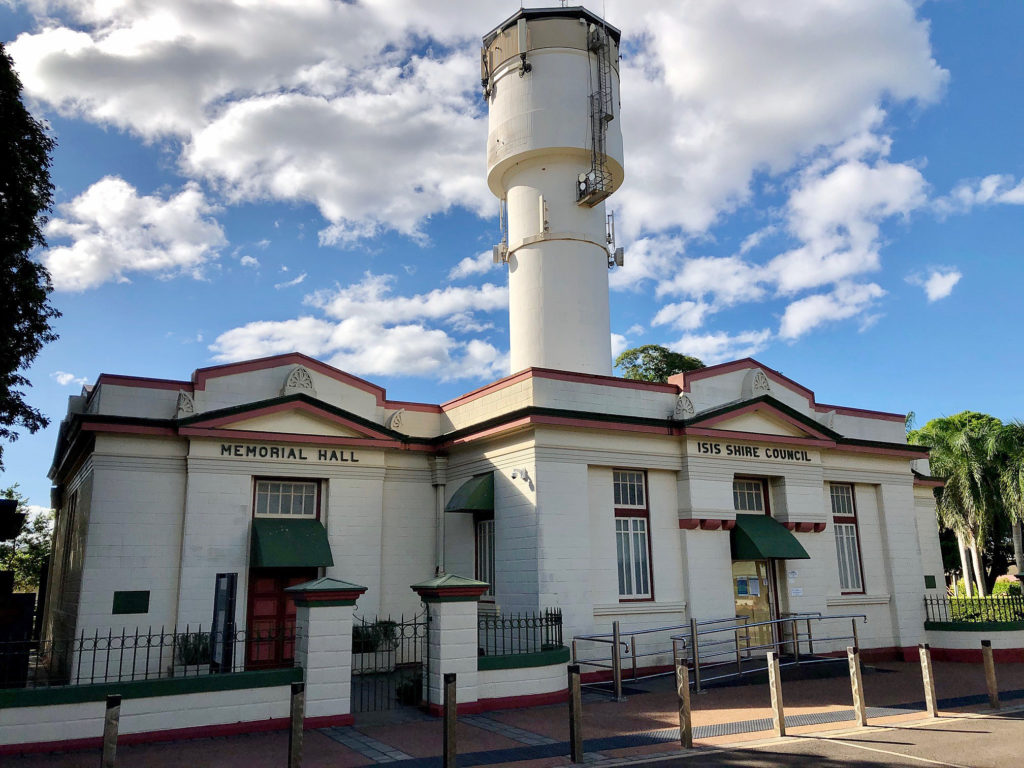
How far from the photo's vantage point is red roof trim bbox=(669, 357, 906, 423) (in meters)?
18.6

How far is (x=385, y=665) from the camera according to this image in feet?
58.3

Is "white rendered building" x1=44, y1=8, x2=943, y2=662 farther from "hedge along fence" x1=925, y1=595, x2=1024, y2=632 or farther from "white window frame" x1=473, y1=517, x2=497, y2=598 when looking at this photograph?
"hedge along fence" x1=925, y1=595, x2=1024, y2=632

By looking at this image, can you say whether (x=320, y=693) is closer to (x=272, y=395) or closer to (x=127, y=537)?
(x=127, y=537)

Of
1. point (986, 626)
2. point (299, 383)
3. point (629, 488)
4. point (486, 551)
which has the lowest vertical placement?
point (986, 626)

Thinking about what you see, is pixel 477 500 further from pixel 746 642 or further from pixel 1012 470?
pixel 1012 470

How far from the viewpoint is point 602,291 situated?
2272 cm

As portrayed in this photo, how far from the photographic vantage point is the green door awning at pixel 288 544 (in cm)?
1647

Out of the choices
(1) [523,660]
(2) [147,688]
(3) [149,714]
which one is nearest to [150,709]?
(3) [149,714]

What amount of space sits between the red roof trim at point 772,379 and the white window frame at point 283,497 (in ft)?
28.9

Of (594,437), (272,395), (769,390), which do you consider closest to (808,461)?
(769,390)

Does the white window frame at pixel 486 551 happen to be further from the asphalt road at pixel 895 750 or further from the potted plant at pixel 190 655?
the asphalt road at pixel 895 750

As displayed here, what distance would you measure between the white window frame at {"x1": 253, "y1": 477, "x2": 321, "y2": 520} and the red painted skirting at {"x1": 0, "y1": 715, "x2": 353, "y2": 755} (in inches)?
257

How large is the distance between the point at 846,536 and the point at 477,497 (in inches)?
411

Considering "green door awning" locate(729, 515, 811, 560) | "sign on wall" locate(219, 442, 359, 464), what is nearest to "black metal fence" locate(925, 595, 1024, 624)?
"green door awning" locate(729, 515, 811, 560)
